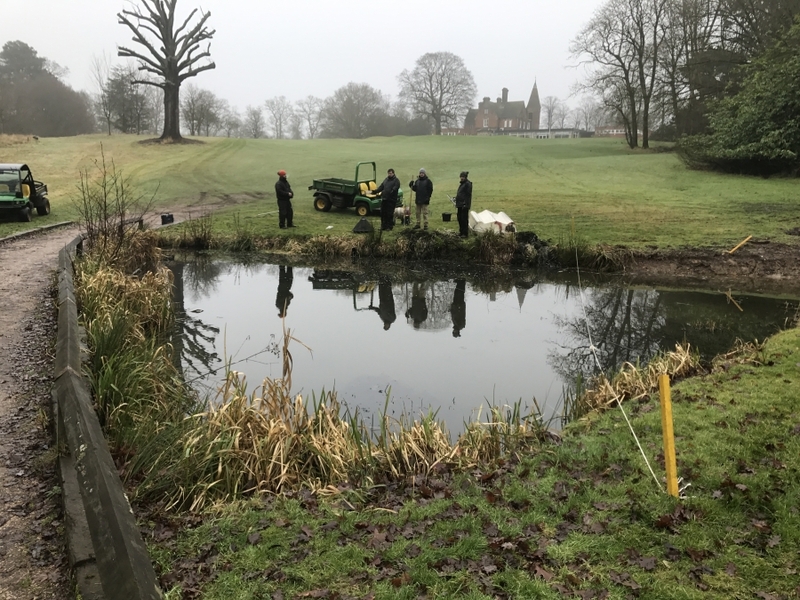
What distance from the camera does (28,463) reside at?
459cm

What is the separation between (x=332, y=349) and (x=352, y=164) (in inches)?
989

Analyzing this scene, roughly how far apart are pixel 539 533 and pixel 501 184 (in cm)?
2320

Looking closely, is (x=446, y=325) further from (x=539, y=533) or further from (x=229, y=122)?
(x=229, y=122)

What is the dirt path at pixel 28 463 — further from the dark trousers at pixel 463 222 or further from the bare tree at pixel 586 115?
the bare tree at pixel 586 115

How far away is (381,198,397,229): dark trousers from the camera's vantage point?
1709cm

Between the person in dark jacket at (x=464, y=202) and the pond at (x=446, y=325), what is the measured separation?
1.69 metres

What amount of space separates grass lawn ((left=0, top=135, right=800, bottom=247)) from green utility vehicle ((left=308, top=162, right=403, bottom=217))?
1.45 feet

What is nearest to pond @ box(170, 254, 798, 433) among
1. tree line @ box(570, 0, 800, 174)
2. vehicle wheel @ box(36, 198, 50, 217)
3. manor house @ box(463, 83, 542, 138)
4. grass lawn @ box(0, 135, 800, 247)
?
grass lawn @ box(0, 135, 800, 247)

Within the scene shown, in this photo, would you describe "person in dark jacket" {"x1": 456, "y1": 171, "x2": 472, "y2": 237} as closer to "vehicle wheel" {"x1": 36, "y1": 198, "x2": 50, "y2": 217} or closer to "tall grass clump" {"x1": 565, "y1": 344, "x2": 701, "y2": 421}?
"tall grass clump" {"x1": 565, "y1": 344, "x2": 701, "y2": 421}

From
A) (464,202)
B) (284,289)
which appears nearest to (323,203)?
(464,202)

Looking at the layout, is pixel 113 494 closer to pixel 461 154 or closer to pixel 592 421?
pixel 592 421

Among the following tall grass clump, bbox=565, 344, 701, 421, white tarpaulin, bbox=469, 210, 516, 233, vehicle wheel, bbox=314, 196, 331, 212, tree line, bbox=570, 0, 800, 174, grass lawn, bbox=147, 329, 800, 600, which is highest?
tree line, bbox=570, 0, 800, 174

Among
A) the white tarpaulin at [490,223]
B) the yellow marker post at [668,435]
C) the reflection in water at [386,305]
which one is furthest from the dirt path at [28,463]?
the white tarpaulin at [490,223]

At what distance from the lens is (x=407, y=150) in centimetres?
4112
